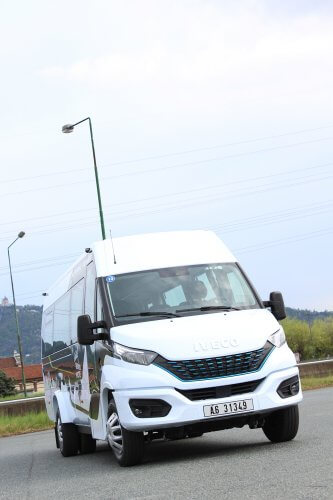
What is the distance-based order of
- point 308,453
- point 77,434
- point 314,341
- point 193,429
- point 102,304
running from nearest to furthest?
point 308,453, point 193,429, point 102,304, point 77,434, point 314,341

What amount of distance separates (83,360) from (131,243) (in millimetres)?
1595

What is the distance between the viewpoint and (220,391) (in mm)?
10500

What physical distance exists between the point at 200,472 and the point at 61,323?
6065mm

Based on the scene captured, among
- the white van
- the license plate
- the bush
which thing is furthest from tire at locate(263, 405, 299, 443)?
the bush

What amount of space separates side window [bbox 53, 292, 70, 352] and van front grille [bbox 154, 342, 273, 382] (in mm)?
4114

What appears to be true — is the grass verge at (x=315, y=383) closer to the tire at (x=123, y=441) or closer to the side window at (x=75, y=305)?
the side window at (x=75, y=305)

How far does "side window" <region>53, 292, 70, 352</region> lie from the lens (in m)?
14.5

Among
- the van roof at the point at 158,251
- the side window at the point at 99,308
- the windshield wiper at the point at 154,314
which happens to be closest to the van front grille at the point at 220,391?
the windshield wiper at the point at 154,314

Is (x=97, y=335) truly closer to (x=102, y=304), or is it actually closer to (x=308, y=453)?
(x=102, y=304)

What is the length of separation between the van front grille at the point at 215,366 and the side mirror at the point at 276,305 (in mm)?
1102

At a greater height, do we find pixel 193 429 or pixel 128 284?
pixel 128 284

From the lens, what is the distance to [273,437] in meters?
11.7

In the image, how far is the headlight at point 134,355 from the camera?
34.3 ft

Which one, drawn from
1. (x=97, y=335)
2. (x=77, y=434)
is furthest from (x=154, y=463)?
(x=77, y=434)
